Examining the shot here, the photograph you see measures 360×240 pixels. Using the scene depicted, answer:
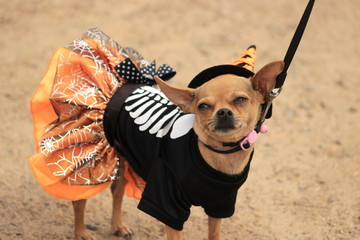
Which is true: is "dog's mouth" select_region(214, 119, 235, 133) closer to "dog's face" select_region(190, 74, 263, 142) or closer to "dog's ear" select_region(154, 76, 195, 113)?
"dog's face" select_region(190, 74, 263, 142)

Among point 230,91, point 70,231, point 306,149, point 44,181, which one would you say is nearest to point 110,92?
point 44,181

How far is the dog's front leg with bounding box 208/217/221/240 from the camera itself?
387 cm

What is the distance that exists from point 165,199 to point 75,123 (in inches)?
42.3

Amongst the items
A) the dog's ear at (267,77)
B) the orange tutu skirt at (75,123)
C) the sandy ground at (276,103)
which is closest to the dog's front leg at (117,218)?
the sandy ground at (276,103)

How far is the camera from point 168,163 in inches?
135

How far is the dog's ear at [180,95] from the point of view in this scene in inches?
133

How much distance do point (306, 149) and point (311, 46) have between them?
3.58 meters

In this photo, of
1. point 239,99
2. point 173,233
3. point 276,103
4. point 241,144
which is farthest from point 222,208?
point 276,103

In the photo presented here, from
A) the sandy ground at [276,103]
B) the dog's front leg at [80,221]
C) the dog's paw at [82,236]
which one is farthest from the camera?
the sandy ground at [276,103]

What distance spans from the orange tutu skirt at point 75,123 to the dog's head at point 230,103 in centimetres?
82

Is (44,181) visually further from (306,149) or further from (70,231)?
(306,149)

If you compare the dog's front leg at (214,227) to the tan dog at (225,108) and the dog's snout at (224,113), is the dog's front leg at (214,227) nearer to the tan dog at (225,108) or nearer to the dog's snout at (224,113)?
the tan dog at (225,108)

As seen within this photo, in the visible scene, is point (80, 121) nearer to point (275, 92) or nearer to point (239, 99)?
point (239, 99)

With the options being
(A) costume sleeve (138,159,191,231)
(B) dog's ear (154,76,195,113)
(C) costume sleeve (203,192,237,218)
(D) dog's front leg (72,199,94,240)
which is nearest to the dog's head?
(B) dog's ear (154,76,195,113)
